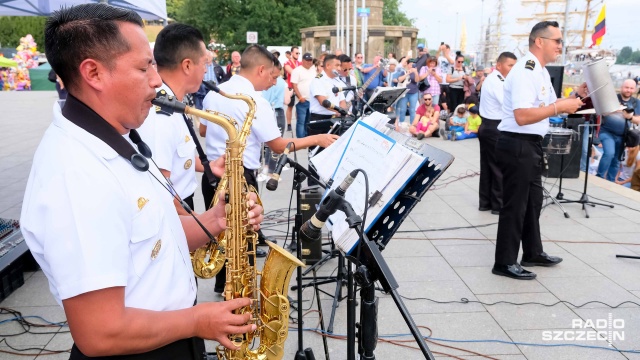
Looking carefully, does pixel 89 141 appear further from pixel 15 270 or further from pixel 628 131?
pixel 628 131

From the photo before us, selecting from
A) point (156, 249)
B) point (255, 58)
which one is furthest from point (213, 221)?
point (255, 58)

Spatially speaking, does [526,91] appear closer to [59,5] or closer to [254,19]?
[59,5]

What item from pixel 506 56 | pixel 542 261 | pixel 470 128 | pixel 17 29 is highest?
pixel 17 29

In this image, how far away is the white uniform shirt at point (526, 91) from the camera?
448 centimetres

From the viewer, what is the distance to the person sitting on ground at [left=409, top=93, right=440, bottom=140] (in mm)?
13336

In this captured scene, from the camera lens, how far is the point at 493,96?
6.96 m

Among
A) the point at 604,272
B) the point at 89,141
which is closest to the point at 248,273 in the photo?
the point at 89,141

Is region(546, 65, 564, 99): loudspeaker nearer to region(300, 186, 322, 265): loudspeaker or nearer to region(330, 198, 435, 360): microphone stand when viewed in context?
region(300, 186, 322, 265): loudspeaker

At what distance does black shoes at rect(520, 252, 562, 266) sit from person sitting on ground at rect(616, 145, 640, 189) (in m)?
5.45

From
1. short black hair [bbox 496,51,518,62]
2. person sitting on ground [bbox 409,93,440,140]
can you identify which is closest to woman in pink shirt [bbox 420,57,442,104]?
person sitting on ground [bbox 409,93,440,140]

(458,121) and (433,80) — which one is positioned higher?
(433,80)

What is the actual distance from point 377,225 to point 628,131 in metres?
8.65

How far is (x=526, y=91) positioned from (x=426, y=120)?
9086 mm

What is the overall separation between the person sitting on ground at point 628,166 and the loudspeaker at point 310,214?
710 centimetres
